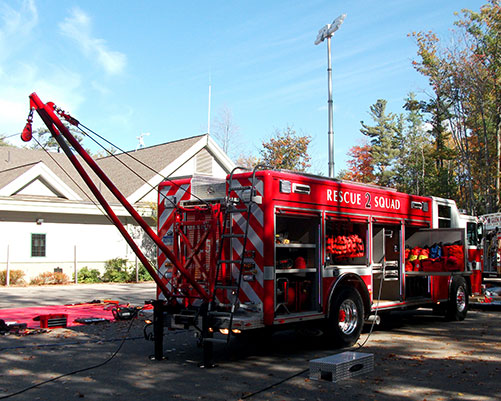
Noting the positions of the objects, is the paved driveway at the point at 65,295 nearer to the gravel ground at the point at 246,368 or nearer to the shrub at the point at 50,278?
the shrub at the point at 50,278

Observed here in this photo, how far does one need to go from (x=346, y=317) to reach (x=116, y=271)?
18.1 metres

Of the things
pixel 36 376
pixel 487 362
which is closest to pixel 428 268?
pixel 487 362

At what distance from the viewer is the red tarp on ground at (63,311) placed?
12.9 metres

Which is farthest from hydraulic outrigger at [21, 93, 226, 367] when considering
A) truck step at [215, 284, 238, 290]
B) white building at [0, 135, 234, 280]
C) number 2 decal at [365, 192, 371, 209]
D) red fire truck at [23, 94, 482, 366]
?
white building at [0, 135, 234, 280]

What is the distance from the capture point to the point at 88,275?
83.7ft

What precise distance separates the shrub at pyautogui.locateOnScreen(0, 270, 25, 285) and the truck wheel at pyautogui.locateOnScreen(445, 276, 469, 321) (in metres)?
17.0

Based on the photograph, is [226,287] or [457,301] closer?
[226,287]

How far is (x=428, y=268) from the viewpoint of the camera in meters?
12.4

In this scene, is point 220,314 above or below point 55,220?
below

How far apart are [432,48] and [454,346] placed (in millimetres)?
20811

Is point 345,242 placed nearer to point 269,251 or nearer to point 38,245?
point 269,251

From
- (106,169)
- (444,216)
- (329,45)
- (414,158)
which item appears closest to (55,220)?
(106,169)

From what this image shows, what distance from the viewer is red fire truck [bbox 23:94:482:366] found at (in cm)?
828

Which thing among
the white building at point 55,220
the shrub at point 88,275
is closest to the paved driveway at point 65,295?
the shrub at point 88,275
